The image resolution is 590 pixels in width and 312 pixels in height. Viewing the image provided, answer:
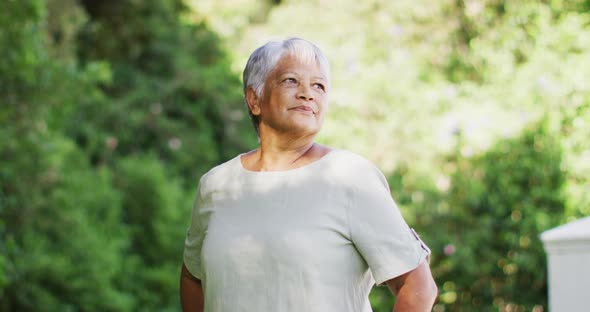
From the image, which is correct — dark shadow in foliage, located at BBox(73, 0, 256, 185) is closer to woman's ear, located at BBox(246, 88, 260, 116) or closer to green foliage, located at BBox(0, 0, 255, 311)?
green foliage, located at BBox(0, 0, 255, 311)

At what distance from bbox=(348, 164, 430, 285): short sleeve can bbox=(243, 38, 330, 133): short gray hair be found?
12.5 inches

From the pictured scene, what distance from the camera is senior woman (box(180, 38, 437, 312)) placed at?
184 centimetres

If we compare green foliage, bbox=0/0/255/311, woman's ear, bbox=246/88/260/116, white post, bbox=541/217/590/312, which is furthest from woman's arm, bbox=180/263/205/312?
green foliage, bbox=0/0/255/311

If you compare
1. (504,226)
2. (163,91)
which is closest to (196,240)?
(504,226)

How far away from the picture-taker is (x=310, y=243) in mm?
1845

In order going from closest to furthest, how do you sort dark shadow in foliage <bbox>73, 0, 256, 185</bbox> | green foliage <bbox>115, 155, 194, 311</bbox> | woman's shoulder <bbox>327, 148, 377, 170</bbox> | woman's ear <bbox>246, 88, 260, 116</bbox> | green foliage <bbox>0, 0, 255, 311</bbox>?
woman's shoulder <bbox>327, 148, 377, 170</bbox> < woman's ear <bbox>246, 88, 260, 116</bbox> < green foliage <bbox>0, 0, 255, 311</bbox> < green foliage <bbox>115, 155, 194, 311</bbox> < dark shadow in foliage <bbox>73, 0, 256, 185</bbox>

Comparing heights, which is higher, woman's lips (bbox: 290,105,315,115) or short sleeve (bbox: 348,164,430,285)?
woman's lips (bbox: 290,105,315,115)

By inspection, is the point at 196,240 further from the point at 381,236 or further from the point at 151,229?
the point at 151,229

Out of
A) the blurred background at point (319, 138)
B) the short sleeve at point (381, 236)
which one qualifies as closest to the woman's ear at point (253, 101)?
the short sleeve at point (381, 236)

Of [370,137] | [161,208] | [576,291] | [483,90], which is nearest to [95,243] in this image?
[161,208]

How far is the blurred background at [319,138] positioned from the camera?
624 cm

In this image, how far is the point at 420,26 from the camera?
995 cm

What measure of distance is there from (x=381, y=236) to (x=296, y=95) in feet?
1.26

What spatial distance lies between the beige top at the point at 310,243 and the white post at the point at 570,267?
1182 mm
